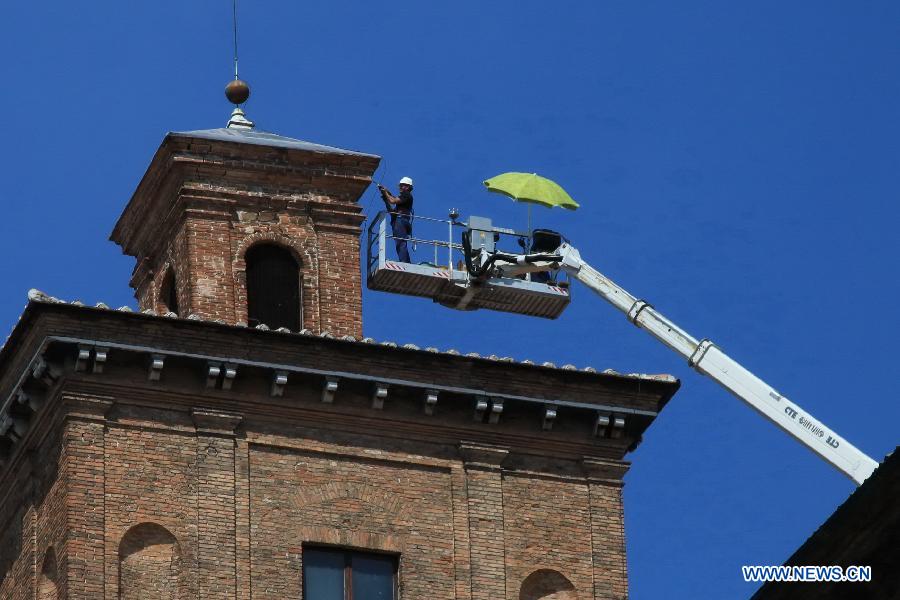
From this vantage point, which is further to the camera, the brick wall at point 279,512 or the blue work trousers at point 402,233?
the blue work trousers at point 402,233

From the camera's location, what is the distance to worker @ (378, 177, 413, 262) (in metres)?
43.2

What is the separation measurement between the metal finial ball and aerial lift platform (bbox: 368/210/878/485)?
4.57 m

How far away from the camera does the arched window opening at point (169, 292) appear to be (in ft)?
145

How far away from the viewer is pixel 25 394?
3975 centimetres

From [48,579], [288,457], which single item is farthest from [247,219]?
[48,579]

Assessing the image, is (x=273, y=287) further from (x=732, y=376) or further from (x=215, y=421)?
(x=732, y=376)

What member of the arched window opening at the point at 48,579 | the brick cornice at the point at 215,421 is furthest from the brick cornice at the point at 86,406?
the arched window opening at the point at 48,579

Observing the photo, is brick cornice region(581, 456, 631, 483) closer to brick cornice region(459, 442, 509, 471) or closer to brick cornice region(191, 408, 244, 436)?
brick cornice region(459, 442, 509, 471)

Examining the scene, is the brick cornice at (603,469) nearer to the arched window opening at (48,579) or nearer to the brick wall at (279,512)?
the brick wall at (279,512)

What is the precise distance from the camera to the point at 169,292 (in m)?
44.4

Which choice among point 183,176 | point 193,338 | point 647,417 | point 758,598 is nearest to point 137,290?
point 183,176

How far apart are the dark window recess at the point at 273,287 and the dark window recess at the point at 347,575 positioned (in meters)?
4.38

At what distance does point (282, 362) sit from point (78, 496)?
3.50 metres

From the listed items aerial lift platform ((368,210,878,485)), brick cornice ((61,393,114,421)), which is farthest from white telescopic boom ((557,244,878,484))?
brick cornice ((61,393,114,421))
